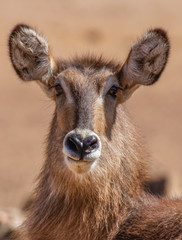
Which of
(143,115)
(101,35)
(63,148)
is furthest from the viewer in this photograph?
(101,35)

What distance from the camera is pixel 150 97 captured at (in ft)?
95.2

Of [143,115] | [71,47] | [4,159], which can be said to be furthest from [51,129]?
[71,47]

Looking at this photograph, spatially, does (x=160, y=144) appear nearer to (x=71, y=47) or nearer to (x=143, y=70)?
(x=71, y=47)

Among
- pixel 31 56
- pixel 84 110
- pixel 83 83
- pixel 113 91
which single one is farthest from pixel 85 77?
pixel 31 56

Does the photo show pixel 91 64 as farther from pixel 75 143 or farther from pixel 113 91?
pixel 75 143

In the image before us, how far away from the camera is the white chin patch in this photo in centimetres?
884

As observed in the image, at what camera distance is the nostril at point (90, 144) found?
8.66 m

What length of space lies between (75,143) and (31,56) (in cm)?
202

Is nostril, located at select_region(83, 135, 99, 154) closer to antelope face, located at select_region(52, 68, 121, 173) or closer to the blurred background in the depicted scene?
antelope face, located at select_region(52, 68, 121, 173)

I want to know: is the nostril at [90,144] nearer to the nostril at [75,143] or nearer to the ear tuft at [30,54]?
the nostril at [75,143]

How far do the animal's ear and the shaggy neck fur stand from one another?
2.00 feet

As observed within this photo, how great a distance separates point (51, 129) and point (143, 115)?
16.7 m

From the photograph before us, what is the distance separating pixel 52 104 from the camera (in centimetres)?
1069

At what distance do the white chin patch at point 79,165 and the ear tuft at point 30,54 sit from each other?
156 centimetres
